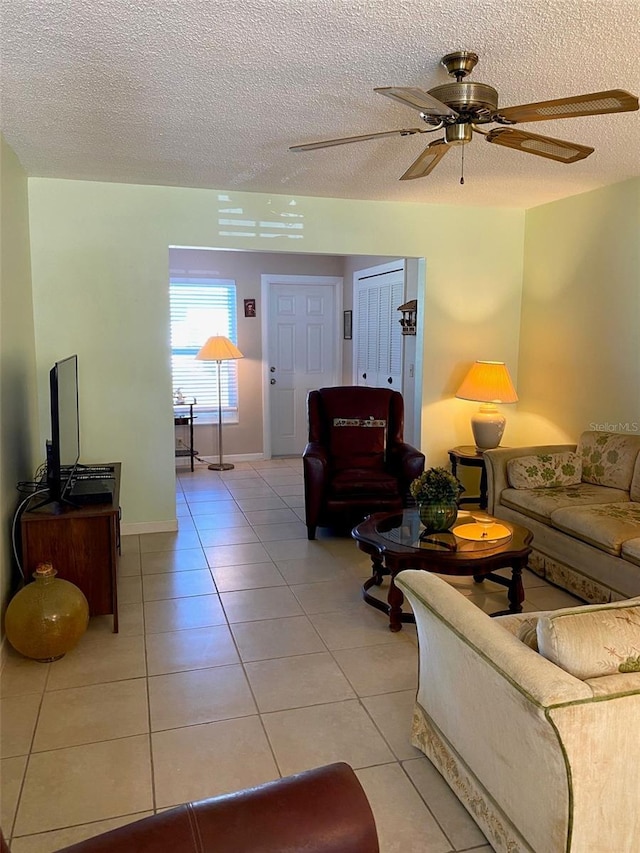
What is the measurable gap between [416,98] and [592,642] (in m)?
1.68

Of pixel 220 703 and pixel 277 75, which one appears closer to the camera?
pixel 277 75

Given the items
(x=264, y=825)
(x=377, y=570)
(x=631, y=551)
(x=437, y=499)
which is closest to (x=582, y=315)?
(x=631, y=551)

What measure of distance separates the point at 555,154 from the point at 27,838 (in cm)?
303

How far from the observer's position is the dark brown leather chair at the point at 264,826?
1.08 metres

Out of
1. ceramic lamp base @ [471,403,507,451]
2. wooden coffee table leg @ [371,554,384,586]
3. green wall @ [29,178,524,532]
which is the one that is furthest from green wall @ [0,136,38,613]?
ceramic lamp base @ [471,403,507,451]

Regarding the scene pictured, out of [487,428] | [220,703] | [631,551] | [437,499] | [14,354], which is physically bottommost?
[220,703]

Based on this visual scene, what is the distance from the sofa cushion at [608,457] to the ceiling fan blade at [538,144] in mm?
2014

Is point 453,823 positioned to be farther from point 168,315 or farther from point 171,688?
point 168,315

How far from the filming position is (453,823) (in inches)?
75.0

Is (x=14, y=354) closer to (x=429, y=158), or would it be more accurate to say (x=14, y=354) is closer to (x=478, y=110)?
(x=429, y=158)

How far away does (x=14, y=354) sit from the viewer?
136 inches

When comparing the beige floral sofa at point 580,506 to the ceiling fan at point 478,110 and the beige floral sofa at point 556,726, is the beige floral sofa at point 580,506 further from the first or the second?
the ceiling fan at point 478,110

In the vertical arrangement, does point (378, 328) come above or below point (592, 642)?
above

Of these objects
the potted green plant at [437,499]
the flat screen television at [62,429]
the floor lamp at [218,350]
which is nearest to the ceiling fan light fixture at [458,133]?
the potted green plant at [437,499]
